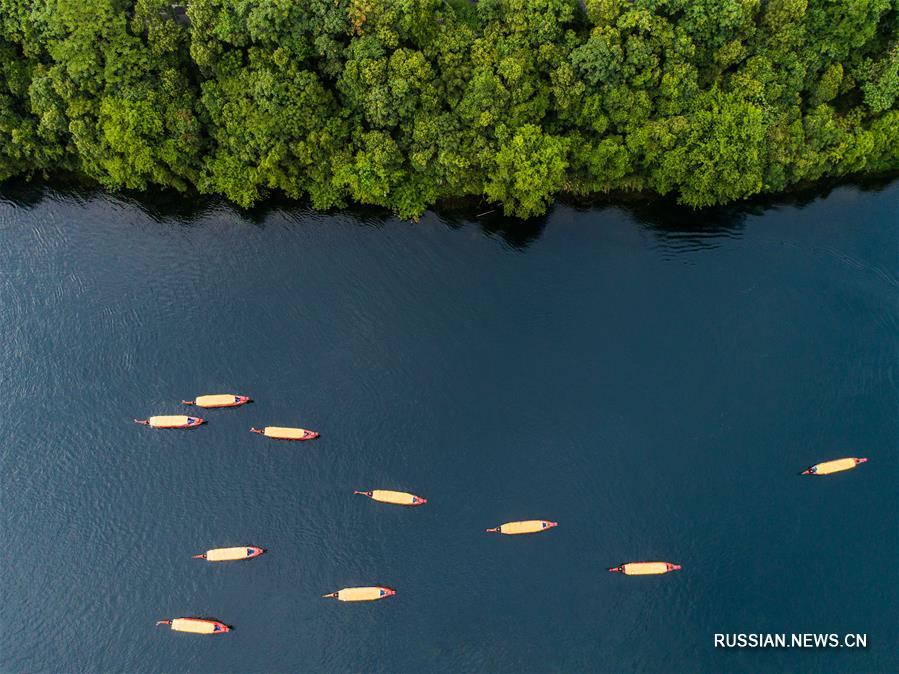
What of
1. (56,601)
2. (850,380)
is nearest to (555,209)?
(850,380)

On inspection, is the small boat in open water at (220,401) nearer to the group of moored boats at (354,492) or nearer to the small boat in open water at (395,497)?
the group of moored boats at (354,492)

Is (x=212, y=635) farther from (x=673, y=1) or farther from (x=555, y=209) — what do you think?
(x=673, y=1)

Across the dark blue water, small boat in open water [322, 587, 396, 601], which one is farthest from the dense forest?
small boat in open water [322, 587, 396, 601]

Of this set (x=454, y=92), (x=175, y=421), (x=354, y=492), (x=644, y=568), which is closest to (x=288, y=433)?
(x=354, y=492)

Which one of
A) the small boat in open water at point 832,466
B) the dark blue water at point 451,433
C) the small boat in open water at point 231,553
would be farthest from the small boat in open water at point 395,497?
the small boat in open water at point 832,466

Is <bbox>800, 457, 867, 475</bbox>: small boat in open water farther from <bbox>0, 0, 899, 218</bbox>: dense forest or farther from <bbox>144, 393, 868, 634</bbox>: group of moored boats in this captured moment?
<bbox>0, 0, 899, 218</bbox>: dense forest
